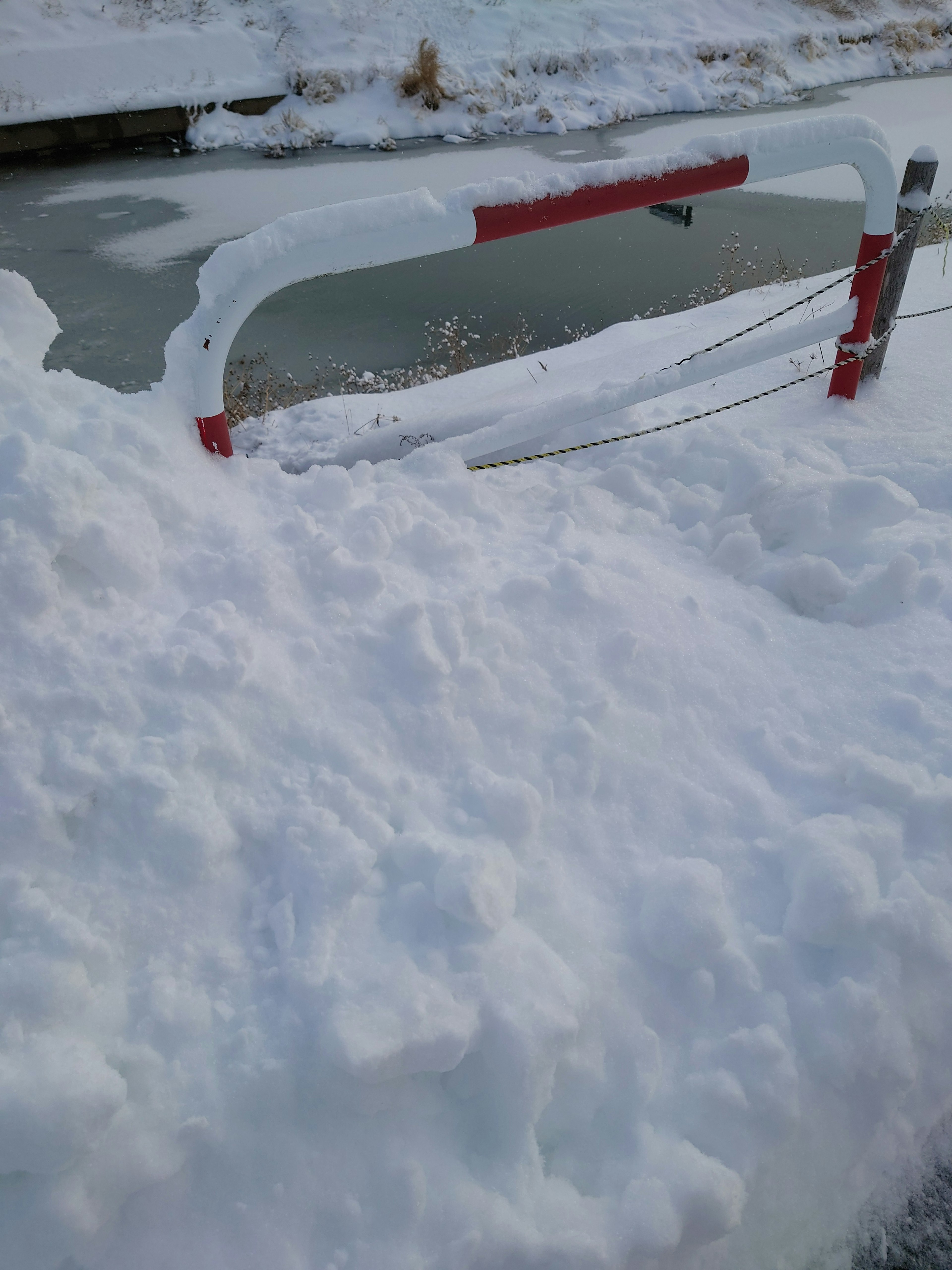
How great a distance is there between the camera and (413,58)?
44.1ft

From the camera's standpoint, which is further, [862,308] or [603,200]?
[862,308]

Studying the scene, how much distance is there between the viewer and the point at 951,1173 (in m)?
1.44

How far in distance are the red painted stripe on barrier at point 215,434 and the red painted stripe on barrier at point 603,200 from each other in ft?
2.88

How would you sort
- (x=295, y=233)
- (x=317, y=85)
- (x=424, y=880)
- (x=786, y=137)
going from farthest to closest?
(x=317, y=85) → (x=786, y=137) → (x=295, y=233) → (x=424, y=880)

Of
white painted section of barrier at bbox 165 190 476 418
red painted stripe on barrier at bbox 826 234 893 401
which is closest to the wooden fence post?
red painted stripe on barrier at bbox 826 234 893 401

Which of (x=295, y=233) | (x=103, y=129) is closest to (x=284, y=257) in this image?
(x=295, y=233)

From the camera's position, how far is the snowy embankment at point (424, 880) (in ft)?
3.97

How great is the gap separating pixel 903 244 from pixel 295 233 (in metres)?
2.39

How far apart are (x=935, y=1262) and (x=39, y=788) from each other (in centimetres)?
173

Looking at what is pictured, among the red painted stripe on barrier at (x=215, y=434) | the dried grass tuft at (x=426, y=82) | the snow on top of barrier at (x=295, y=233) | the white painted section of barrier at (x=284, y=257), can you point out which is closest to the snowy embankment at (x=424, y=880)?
the red painted stripe on barrier at (x=215, y=434)

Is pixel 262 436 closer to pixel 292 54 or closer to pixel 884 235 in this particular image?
pixel 884 235

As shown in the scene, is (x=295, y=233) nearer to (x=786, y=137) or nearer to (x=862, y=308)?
(x=786, y=137)

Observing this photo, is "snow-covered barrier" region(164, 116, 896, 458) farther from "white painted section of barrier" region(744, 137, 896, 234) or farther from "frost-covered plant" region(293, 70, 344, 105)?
"frost-covered plant" region(293, 70, 344, 105)

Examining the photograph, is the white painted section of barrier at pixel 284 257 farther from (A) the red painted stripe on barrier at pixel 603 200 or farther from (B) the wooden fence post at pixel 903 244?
(B) the wooden fence post at pixel 903 244
